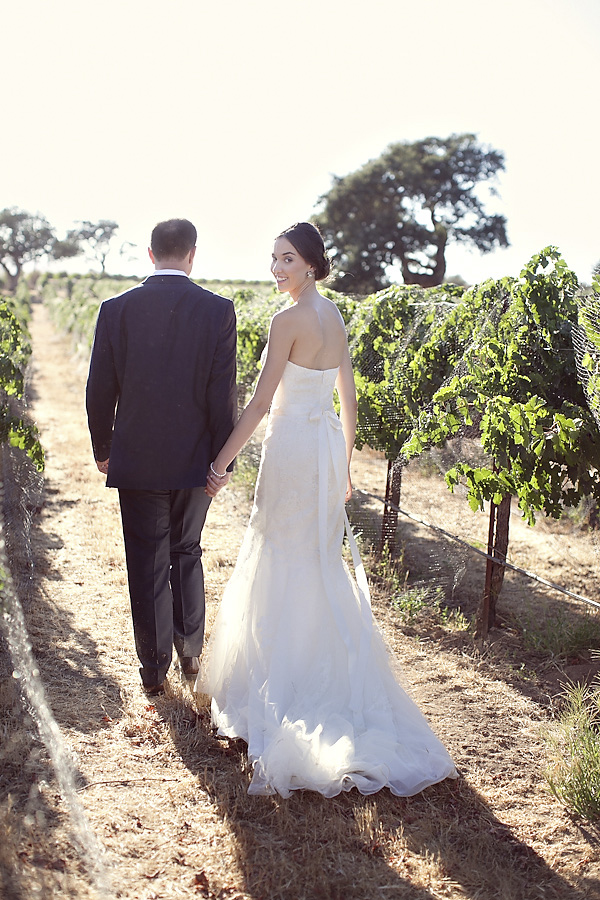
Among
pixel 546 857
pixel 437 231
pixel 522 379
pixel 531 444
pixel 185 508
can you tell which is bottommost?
pixel 546 857

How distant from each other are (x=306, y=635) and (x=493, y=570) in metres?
2.07

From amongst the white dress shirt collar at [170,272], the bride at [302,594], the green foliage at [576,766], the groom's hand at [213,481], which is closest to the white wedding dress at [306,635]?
the bride at [302,594]

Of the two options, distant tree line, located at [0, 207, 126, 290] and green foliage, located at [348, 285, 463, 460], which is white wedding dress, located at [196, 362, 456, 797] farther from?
distant tree line, located at [0, 207, 126, 290]

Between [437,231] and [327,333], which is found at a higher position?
[437,231]

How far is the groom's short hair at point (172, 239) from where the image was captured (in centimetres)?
335

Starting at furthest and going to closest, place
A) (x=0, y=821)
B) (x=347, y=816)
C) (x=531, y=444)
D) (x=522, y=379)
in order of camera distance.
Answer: (x=522, y=379)
(x=531, y=444)
(x=347, y=816)
(x=0, y=821)

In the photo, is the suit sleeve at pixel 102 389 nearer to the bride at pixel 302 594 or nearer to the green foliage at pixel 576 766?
the bride at pixel 302 594

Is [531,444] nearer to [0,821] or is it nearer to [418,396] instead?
[418,396]

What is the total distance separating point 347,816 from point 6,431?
266 cm

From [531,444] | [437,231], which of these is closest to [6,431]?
[531,444]

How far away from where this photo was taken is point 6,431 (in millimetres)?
4203

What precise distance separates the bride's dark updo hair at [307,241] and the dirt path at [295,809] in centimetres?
199

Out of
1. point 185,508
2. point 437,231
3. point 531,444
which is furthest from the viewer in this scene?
point 437,231

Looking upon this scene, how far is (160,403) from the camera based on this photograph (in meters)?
3.33
